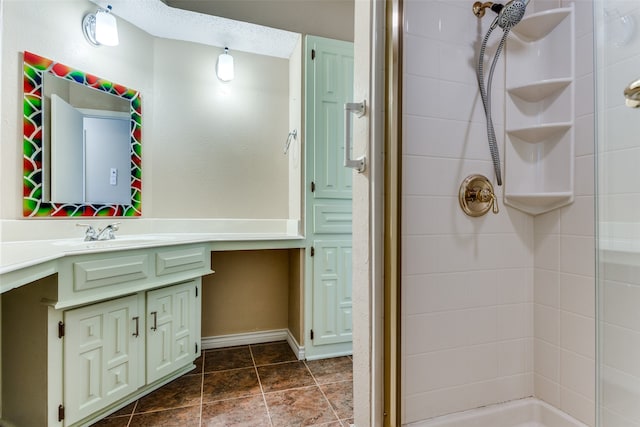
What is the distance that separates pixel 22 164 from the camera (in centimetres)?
154

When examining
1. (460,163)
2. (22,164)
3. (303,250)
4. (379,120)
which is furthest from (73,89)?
(460,163)

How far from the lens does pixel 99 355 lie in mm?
1362

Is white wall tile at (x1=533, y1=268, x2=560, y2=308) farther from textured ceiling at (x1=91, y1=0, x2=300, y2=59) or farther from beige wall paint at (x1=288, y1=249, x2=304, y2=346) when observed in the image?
textured ceiling at (x1=91, y1=0, x2=300, y2=59)

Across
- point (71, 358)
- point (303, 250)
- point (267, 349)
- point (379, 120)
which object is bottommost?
point (267, 349)

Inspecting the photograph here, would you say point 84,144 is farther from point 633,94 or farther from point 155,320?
point 633,94

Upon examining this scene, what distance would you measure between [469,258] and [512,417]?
0.68 metres

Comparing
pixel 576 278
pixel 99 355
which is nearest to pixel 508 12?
pixel 576 278

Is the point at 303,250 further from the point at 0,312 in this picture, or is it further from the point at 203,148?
the point at 0,312

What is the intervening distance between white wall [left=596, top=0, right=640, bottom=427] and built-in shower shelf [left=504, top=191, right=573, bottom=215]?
0.18 m

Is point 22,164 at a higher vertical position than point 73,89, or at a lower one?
lower

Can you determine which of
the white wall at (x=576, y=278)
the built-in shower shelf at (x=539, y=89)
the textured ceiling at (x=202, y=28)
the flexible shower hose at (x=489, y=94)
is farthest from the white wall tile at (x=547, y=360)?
the textured ceiling at (x=202, y=28)

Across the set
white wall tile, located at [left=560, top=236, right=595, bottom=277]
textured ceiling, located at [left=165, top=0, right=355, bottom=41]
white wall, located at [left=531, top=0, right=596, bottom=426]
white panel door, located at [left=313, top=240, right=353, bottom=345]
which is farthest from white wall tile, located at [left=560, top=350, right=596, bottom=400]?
textured ceiling, located at [left=165, top=0, right=355, bottom=41]

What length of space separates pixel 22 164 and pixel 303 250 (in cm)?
158

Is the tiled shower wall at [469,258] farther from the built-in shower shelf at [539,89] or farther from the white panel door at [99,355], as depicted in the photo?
the white panel door at [99,355]
